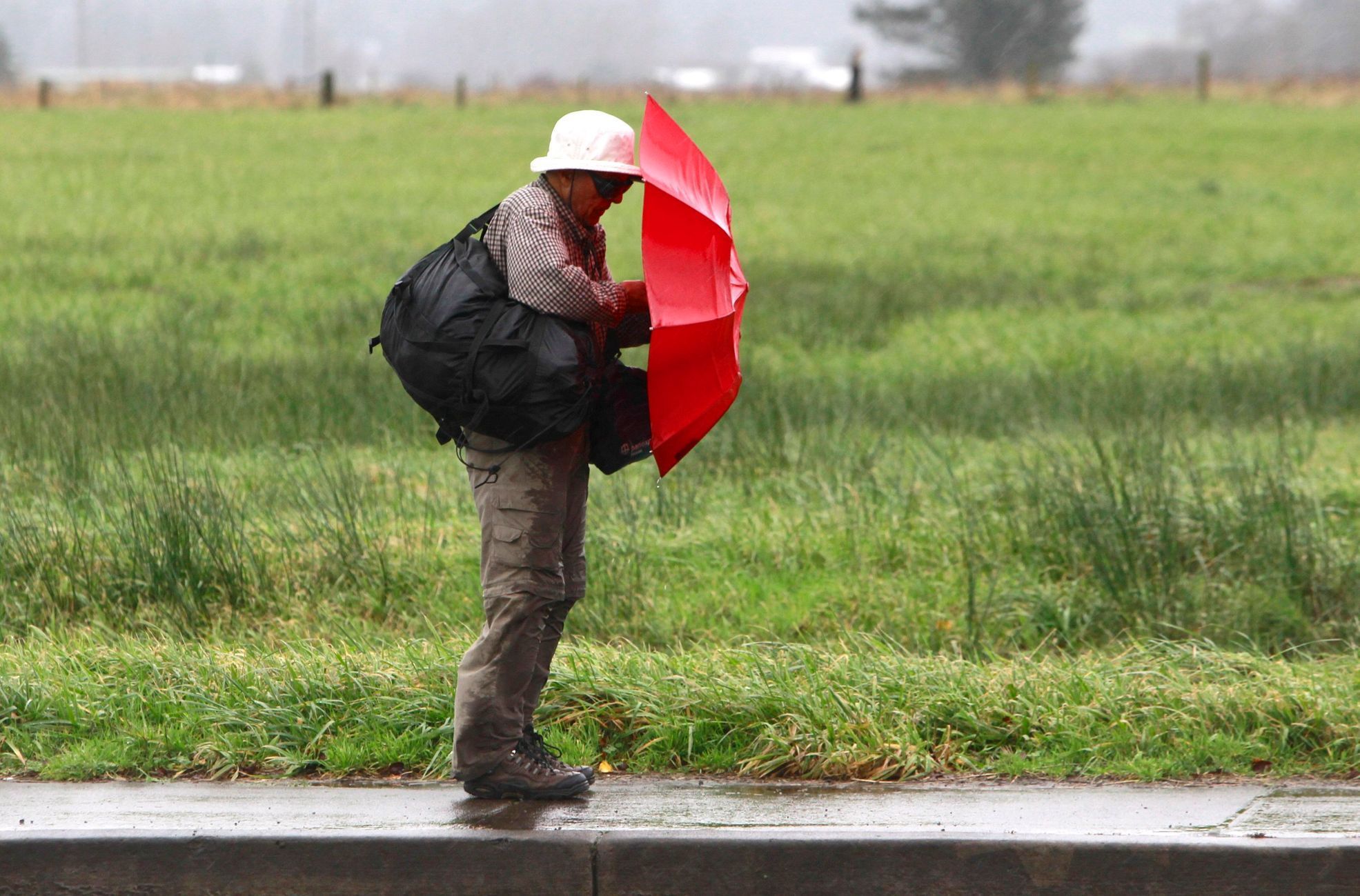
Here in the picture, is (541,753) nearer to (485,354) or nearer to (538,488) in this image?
(538,488)

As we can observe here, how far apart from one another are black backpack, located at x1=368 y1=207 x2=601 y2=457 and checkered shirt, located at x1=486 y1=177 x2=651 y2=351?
53mm

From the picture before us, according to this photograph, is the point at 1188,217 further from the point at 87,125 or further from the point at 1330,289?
the point at 87,125

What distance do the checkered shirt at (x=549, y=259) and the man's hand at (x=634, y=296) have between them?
16mm

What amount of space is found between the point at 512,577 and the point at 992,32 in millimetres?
79782

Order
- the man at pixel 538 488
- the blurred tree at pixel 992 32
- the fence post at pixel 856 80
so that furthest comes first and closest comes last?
the blurred tree at pixel 992 32, the fence post at pixel 856 80, the man at pixel 538 488

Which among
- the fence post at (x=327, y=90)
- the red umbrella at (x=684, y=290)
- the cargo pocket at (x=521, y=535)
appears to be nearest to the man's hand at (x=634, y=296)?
the red umbrella at (x=684, y=290)

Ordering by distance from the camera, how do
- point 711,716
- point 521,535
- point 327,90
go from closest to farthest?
point 521,535 < point 711,716 < point 327,90

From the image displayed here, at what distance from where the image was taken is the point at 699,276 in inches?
172

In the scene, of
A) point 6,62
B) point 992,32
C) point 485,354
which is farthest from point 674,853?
point 6,62

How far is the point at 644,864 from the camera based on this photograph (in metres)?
4.27

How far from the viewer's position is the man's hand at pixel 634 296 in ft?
14.5

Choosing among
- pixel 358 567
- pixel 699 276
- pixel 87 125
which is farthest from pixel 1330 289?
pixel 87 125

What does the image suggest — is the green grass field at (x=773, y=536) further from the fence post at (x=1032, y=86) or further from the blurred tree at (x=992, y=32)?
the blurred tree at (x=992, y=32)

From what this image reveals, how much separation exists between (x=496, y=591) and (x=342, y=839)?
735mm
